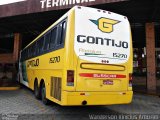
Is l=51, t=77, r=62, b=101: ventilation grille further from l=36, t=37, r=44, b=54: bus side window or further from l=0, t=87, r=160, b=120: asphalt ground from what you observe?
l=36, t=37, r=44, b=54: bus side window

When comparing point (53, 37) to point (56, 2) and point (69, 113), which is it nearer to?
point (69, 113)

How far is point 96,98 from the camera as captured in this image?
319 inches

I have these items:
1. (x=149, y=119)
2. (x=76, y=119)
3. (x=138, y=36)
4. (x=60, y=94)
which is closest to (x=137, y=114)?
(x=149, y=119)

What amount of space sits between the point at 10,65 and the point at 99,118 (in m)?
18.8

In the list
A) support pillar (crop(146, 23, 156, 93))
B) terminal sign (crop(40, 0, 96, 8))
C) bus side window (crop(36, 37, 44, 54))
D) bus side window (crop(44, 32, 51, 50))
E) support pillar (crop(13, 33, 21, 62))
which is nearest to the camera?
bus side window (crop(44, 32, 51, 50))

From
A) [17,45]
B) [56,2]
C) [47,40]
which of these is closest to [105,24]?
[47,40]

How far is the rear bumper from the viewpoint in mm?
7734

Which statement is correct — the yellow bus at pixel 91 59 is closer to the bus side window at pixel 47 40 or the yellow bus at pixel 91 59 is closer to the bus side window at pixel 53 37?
the bus side window at pixel 53 37

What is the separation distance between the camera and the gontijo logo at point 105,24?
8445mm

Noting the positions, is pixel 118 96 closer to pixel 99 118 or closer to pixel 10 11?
pixel 99 118

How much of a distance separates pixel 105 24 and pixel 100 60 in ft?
4.04

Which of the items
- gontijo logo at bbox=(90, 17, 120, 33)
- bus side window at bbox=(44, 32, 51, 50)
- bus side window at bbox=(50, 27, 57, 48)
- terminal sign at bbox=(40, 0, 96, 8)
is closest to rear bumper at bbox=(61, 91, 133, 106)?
gontijo logo at bbox=(90, 17, 120, 33)

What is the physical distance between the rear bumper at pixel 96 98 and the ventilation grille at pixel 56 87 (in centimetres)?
55

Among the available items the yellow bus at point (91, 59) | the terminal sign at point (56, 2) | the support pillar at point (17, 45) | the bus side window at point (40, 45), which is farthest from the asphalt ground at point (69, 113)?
the support pillar at point (17, 45)
